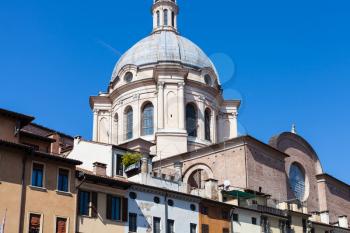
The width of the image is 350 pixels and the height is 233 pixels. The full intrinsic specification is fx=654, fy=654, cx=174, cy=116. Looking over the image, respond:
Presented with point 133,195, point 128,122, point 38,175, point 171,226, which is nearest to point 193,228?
point 171,226

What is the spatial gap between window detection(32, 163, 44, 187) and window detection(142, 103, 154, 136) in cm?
3659

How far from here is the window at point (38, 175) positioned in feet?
103

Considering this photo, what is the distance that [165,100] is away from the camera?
6775cm

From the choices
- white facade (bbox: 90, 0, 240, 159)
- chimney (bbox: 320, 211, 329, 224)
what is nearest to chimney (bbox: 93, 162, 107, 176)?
white facade (bbox: 90, 0, 240, 159)

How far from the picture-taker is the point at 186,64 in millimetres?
71438

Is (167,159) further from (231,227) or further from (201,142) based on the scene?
(231,227)

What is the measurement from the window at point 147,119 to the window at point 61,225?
36.5m

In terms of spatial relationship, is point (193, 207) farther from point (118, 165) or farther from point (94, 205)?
point (94, 205)

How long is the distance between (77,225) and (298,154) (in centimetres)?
3790

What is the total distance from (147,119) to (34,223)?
38948 mm

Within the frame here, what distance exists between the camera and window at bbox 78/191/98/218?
33.4m

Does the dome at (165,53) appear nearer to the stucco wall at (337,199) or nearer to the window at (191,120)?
the window at (191,120)

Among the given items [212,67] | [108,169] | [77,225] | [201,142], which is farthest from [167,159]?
[77,225]

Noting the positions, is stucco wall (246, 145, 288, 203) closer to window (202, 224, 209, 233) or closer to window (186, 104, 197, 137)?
window (186, 104, 197, 137)
